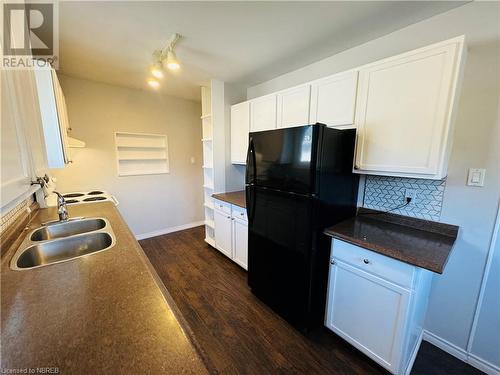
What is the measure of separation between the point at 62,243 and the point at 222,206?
164cm

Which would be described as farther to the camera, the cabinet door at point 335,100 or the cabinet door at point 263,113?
the cabinet door at point 263,113

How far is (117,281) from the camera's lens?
81 centimetres

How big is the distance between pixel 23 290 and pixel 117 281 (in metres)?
0.32

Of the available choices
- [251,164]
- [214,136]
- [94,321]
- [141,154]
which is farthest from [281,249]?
[141,154]

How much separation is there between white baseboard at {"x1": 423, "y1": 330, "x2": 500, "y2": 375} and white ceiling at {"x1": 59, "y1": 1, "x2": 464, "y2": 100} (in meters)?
2.40

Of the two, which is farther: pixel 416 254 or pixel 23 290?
pixel 416 254

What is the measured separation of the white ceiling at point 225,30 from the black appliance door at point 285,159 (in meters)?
0.82

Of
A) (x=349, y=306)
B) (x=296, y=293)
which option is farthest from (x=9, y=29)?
(x=349, y=306)

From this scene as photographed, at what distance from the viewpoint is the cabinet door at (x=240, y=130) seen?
8.38ft

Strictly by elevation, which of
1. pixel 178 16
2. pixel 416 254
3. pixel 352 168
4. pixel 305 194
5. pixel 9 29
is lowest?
pixel 416 254

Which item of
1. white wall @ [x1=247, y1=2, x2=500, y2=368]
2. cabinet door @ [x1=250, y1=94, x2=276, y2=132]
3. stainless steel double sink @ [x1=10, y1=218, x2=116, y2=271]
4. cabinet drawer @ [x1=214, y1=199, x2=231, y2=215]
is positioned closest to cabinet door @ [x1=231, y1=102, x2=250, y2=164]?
cabinet door @ [x1=250, y1=94, x2=276, y2=132]

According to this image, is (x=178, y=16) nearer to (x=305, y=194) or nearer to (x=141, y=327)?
(x=305, y=194)

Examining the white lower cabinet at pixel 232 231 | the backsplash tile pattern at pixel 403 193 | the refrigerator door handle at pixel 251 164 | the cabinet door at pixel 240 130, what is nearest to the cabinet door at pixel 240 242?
the white lower cabinet at pixel 232 231

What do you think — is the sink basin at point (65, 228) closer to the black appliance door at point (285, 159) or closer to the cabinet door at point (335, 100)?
the black appliance door at point (285, 159)
